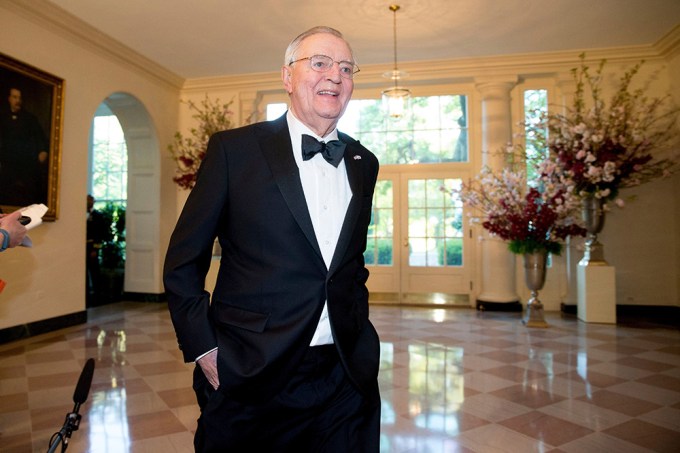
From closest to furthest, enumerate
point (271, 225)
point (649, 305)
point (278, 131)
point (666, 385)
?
point (271, 225)
point (278, 131)
point (666, 385)
point (649, 305)

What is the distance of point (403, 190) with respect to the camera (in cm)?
786

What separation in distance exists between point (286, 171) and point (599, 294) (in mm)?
6048

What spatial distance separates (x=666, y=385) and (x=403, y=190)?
4847mm

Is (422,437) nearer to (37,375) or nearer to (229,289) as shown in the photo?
(229,289)

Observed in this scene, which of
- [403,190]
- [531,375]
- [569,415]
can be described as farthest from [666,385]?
[403,190]

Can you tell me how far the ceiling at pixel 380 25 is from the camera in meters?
5.51

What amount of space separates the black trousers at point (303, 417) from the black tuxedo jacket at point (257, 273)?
56 millimetres

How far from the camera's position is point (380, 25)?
6.02 meters

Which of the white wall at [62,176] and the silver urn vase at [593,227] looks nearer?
the white wall at [62,176]

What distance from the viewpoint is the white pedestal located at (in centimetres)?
607

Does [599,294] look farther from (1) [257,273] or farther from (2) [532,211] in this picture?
(1) [257,273]

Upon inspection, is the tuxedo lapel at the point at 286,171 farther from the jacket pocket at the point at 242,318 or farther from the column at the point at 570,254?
the column at the point at 570,254

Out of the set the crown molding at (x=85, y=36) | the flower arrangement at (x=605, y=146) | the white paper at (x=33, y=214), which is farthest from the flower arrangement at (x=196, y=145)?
the white paper at (x=33, y=214)

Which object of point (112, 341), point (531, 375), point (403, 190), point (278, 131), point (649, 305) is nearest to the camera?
point (278, 131)
